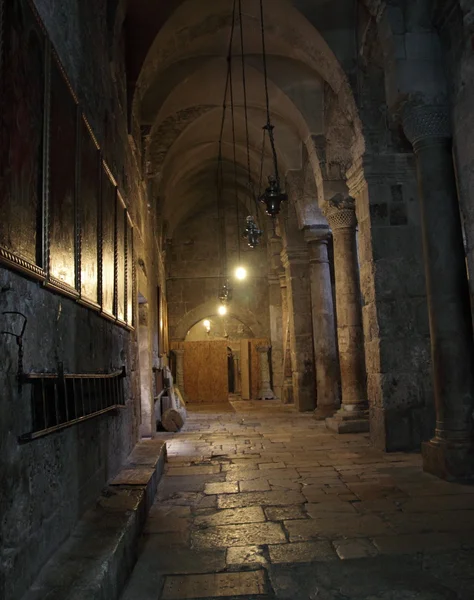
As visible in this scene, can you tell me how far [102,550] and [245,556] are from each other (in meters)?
0.89

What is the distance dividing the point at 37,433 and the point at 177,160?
1074cm

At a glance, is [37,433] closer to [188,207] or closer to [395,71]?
[395,71]

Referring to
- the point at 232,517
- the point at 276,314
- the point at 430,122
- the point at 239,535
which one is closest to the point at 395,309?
the point at 430,122

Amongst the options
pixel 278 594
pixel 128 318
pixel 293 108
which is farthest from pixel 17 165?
pixel 293 108

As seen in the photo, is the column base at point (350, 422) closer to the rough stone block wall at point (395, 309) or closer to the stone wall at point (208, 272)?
the rough stone block wall at point (395, 309)

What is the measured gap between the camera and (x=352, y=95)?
266 inches

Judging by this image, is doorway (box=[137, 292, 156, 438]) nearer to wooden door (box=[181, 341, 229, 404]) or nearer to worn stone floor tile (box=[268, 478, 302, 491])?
worn stone floor tile (box=[268, 478, 302, 491])

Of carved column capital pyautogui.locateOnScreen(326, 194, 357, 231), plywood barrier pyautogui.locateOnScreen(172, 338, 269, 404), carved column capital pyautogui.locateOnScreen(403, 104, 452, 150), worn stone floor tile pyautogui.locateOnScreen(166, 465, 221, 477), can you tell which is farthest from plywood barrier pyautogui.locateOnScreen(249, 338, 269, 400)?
carved column capital pyautogui.locateOnScreen(403, 104, 452, 150)

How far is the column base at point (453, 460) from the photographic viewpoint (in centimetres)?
457

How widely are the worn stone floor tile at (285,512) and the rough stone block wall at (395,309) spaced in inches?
101

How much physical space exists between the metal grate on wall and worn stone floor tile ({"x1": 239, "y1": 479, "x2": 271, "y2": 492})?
144cm

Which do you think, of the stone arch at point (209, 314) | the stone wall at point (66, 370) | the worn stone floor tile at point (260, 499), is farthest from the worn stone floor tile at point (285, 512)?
the stone arch at point (209, 314)

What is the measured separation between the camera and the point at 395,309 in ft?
20.5

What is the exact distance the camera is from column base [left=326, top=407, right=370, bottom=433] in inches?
312
